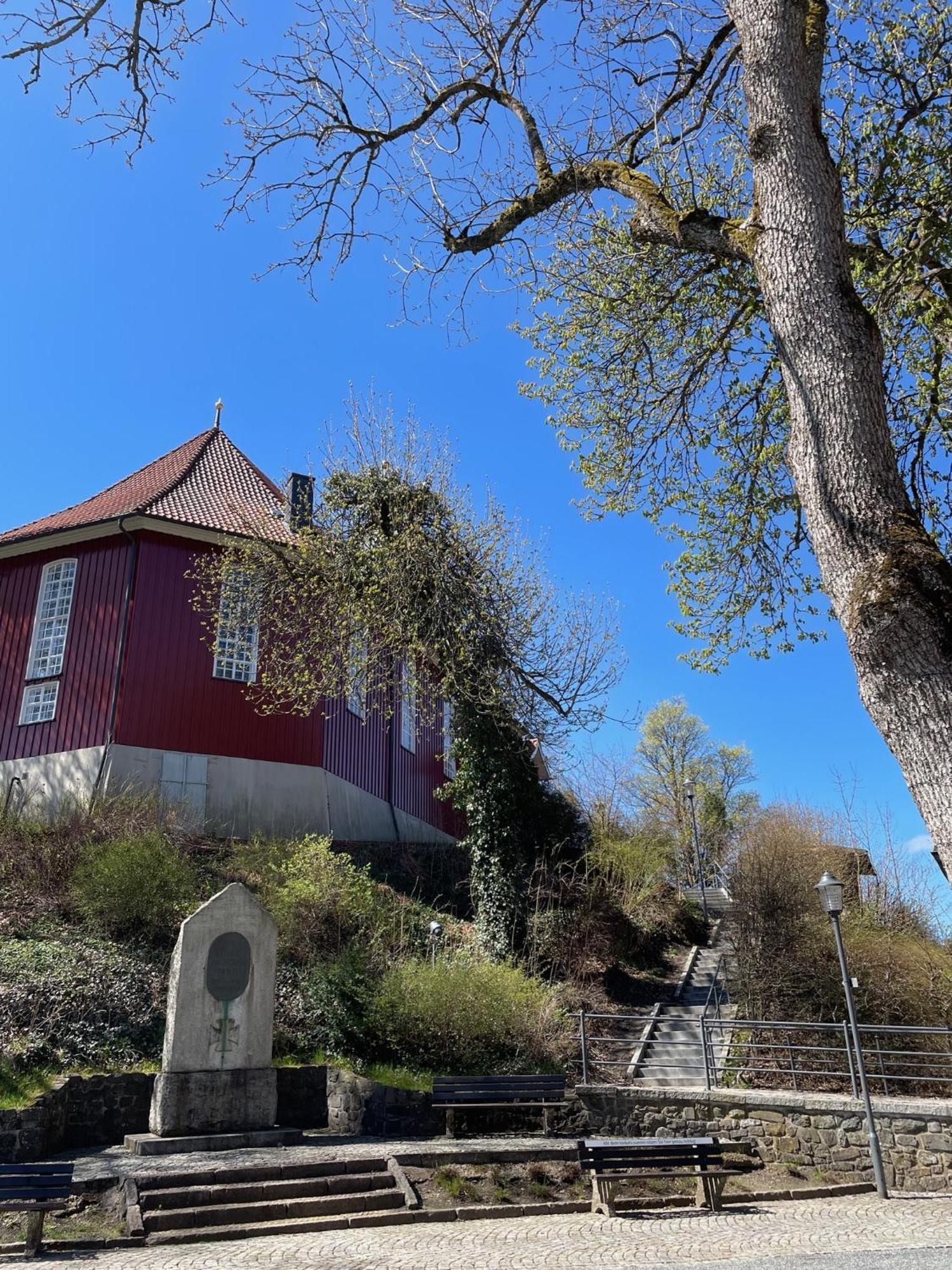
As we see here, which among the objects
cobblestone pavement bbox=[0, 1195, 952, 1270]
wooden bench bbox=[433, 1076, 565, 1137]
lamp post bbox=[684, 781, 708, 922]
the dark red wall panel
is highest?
the dark red wall panel

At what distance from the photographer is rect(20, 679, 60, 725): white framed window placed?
67.6 feet

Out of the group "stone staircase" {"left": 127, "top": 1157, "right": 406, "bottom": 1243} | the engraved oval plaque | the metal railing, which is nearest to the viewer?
"stone staircase" {"left": 127, "top": 1157, "right": 406, "bottom": 1243}

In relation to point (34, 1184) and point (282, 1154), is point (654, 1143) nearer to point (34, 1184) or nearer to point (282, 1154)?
point (282, 1154)

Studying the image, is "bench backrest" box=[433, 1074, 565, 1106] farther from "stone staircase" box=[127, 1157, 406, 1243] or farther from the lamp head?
the lamp head

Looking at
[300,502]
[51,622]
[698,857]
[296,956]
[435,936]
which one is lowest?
[296,956]

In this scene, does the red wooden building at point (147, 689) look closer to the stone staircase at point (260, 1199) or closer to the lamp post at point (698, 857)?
the lamp post at point (698, 857)

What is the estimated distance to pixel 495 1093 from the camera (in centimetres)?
1237

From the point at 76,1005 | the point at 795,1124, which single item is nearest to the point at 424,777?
the point at 76,1005

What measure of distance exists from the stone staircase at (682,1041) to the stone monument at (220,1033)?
18.7 ft

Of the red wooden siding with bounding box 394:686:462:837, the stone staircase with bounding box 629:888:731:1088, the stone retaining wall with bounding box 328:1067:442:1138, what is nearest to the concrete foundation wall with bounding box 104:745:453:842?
the red wooden siding with bounding box 394:686:462:837

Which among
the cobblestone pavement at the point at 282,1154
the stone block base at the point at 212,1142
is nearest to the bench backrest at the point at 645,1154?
the cobblestone pavement at the point at 282,1154

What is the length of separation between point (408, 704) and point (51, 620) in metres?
8.20

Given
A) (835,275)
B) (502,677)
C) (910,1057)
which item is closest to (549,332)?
(835,275)

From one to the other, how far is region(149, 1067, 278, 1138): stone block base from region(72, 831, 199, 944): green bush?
11.7 feet
